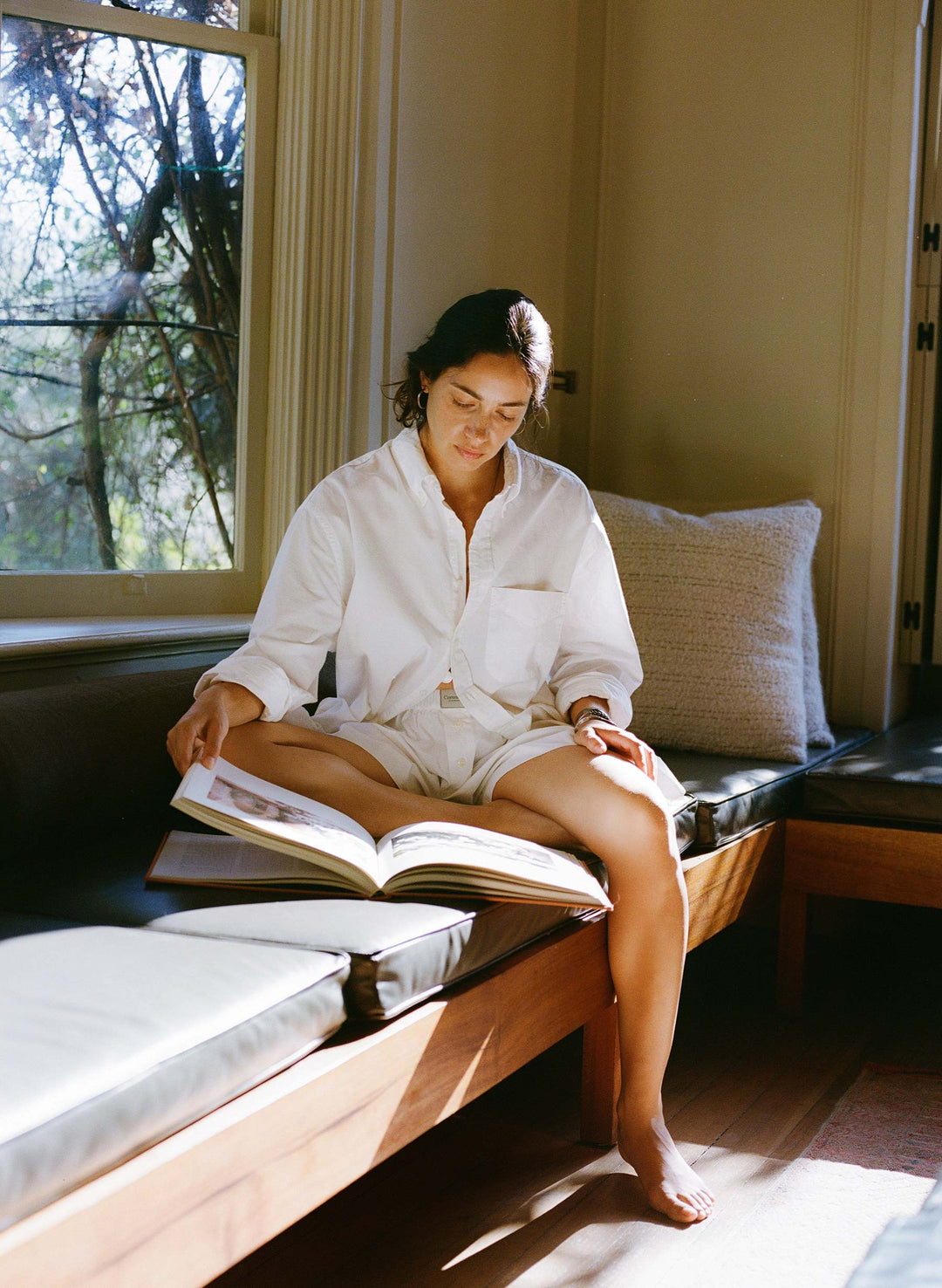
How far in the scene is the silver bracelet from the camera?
199 cm

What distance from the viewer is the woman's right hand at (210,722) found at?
5.63ft

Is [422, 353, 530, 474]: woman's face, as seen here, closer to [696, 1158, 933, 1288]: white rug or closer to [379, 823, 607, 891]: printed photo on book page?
[379, 823, 607, 891]: printed photo on book page

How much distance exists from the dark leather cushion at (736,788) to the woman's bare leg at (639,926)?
0.44 meters

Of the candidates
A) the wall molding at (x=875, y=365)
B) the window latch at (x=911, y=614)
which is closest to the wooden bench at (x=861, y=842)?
the wall molding at (x=875, y=365)

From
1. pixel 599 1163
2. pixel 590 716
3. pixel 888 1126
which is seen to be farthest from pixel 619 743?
pixel 888 1126

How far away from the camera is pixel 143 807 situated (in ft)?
6.59

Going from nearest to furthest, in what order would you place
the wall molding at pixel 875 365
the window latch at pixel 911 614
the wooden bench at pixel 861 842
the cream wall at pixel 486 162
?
the wooden bench at pixel 861 842
the cream wall at pixel 486 162
the wall molding at pixel 875 365
the window latch at pixel 911 614

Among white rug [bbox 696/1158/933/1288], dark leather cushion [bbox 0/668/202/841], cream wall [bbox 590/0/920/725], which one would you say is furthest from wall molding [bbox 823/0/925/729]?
dark leather cushion [bbox 0/668/202/841]

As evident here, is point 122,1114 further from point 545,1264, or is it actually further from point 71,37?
point 71,37

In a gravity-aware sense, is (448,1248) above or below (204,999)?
below

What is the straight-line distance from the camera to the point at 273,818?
1535 mm

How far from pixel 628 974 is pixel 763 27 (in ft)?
8.49

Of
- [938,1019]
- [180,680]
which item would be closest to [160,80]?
[180,680]

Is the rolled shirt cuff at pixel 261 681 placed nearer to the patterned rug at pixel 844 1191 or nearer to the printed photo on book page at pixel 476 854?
the printed photo on book page at pixel 476 854
